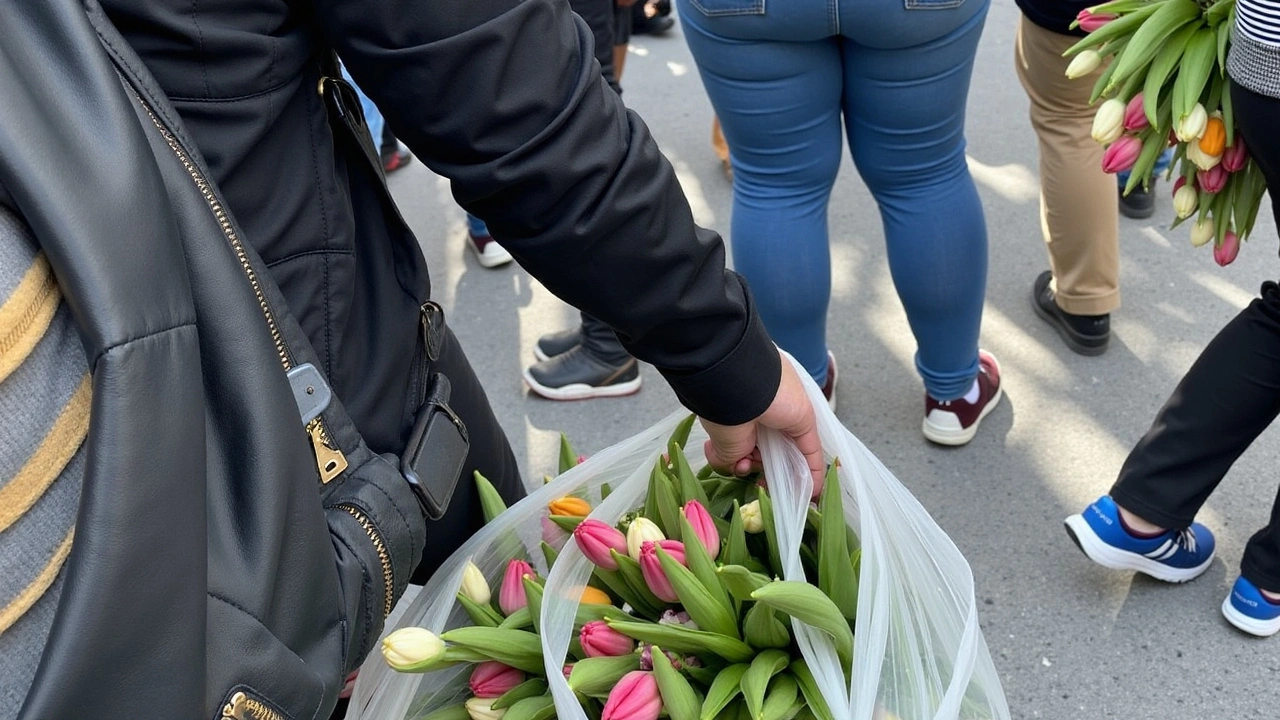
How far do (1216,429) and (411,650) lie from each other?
143 cm

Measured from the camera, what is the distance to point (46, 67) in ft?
2.29

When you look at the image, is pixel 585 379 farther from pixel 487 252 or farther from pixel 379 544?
pixel 379 544

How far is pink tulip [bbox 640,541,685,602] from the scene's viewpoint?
3.51 feet

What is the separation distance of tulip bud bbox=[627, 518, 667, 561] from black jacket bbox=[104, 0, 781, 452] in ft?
0.41

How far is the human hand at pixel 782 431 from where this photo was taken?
117 centimetres

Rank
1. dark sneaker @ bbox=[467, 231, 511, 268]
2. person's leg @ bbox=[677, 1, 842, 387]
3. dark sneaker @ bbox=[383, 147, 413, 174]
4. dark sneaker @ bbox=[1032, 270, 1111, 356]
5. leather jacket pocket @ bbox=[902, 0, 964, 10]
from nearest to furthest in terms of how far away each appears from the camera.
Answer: leather jacket pocket @ bbox=[902, 0, 964, 10], person's leg @ bbox=[677, 1, 842, 387], dark sneaker @ bbox=[1032, 270, 1111, 356], dark sneaker @ bbox=[467, 231, 511, 268], dark sneaker @ bbox=[383, 147, 413, 174]

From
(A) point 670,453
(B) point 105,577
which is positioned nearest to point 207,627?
(B) point 105,577

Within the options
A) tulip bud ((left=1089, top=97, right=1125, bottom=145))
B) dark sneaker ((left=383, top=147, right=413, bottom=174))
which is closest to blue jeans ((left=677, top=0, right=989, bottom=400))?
tulip bud ((left=1089, top=97, right=1125, bottom=145))

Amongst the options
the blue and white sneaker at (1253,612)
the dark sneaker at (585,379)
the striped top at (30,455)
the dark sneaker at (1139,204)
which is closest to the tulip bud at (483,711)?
the striped top at (30,455)

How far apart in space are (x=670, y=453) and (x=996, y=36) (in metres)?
3.97

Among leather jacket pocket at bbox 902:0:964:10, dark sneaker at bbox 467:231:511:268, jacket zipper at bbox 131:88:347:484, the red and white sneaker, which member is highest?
jacket zipper at bbox 131:88:347:484

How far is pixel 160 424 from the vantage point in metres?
0.68

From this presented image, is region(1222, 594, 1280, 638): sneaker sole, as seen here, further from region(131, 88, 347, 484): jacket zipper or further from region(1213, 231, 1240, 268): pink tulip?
region(131, 88, 347, 484): jacket zipper

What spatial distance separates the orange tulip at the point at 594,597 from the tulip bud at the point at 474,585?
11cm
